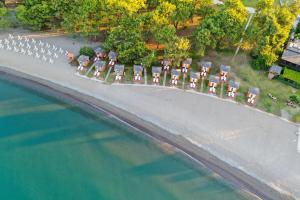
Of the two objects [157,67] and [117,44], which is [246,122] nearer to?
[157,67]

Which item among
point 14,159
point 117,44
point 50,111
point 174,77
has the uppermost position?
point 117,44

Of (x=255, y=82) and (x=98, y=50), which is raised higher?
(x=98, y=50)

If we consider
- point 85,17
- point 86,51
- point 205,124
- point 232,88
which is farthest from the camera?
point 85,17

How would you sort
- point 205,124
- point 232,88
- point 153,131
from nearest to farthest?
point 153,131 < point 205,124 < point 232,88

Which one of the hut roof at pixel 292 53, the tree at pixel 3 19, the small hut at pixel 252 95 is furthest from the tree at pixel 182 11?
the tree at pixel 3 19

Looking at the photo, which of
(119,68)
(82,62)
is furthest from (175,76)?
(82,62)

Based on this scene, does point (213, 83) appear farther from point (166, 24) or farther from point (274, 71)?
point (166, 24)

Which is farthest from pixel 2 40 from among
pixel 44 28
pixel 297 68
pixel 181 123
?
pixel 297 68
